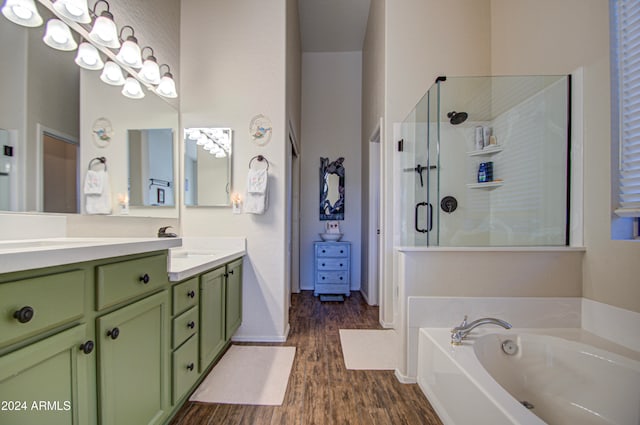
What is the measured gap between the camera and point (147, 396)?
1047mm

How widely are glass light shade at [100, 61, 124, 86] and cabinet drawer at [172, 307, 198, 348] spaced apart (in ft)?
4.60

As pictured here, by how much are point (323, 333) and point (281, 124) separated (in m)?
1.91

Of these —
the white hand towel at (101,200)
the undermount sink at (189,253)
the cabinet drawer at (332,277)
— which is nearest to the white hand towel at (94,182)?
the white hand towel at (101,200)

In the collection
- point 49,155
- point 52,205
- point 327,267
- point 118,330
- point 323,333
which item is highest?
point 49,155

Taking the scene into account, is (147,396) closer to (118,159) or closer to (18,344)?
(18,344)

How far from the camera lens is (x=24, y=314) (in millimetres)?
619

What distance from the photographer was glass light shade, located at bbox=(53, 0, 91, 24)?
1.19 metres

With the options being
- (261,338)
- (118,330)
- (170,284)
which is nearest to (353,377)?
(261,338)

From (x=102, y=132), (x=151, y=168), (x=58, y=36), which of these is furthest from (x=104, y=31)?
(x=151, y=168)

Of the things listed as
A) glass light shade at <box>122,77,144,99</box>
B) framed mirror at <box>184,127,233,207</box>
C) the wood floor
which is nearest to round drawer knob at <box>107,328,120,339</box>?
the wood floor

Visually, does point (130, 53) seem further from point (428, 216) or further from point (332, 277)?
point (332, 277)

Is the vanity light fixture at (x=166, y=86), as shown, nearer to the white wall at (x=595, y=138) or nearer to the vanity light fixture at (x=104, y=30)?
the vanity light fixture at (x=104, y=30)

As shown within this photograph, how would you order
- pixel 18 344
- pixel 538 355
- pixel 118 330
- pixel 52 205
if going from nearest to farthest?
pixel 18 344 → pixel 118 330 → pixel 52 205 → pixel 538 355

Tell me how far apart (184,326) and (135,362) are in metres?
0.34
